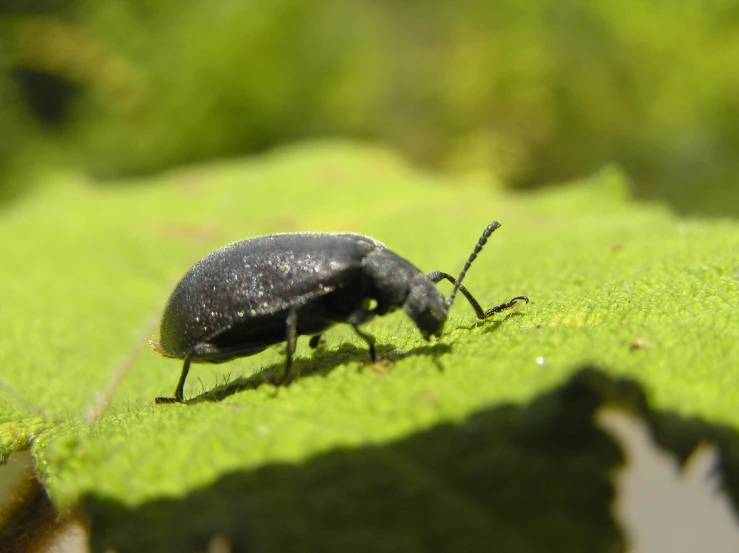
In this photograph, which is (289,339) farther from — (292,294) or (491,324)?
(491,324)

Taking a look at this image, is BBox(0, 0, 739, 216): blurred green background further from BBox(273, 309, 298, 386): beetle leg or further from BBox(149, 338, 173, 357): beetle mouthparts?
BBox(273, 309, 298, 386): beetle leg

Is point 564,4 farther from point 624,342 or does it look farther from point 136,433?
point 136,433

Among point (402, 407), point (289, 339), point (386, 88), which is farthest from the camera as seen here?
point (386, 88)

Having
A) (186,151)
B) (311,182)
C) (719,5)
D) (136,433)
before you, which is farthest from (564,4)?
(136,433)

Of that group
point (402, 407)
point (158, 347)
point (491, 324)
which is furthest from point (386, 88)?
point (402, 407)

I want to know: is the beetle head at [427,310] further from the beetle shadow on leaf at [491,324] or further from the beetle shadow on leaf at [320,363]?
the beetle shadow on leaf at [491,324]

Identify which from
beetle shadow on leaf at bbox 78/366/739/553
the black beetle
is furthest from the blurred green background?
beetle shadow on leaf at bbox 78/366/739/553
